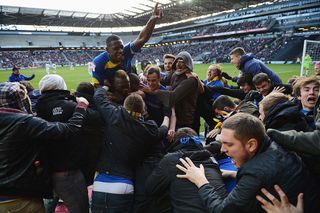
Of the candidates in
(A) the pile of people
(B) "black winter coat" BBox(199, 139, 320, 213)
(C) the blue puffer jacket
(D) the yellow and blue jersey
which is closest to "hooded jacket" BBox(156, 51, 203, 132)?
(A) the pile of people

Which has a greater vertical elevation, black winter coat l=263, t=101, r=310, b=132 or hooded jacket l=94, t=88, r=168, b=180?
black winter coat l=263, t=101, r=310, b=132

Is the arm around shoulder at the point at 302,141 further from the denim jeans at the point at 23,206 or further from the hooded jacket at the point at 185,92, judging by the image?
the denim jeans at the point at 23,206

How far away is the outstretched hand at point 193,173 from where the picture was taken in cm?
206

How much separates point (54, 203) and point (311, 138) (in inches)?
136

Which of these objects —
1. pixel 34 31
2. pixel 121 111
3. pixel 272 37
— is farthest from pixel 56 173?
pixel 34 31

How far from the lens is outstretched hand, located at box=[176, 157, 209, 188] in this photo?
2.06 m

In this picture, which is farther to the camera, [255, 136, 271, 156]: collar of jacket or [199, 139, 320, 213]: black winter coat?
[255, 136, 271, 156]: collar of jacket

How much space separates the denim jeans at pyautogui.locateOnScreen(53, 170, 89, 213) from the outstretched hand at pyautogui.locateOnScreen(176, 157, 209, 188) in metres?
1.33

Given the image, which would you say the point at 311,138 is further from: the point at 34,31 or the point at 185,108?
the point at 34,31

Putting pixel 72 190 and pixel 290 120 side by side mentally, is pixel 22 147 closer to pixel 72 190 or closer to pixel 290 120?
pixel 72 190

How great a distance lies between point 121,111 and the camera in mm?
2607

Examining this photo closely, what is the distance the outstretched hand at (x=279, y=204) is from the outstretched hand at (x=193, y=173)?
49 cm

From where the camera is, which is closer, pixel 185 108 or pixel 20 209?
pixel 20 209

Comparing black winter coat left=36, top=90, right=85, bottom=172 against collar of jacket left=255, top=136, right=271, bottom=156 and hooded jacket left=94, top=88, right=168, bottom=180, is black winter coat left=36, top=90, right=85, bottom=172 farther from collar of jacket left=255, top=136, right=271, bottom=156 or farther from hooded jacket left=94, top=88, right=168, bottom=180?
collar of jacket left=255, top=136, right=271, bottom=156
